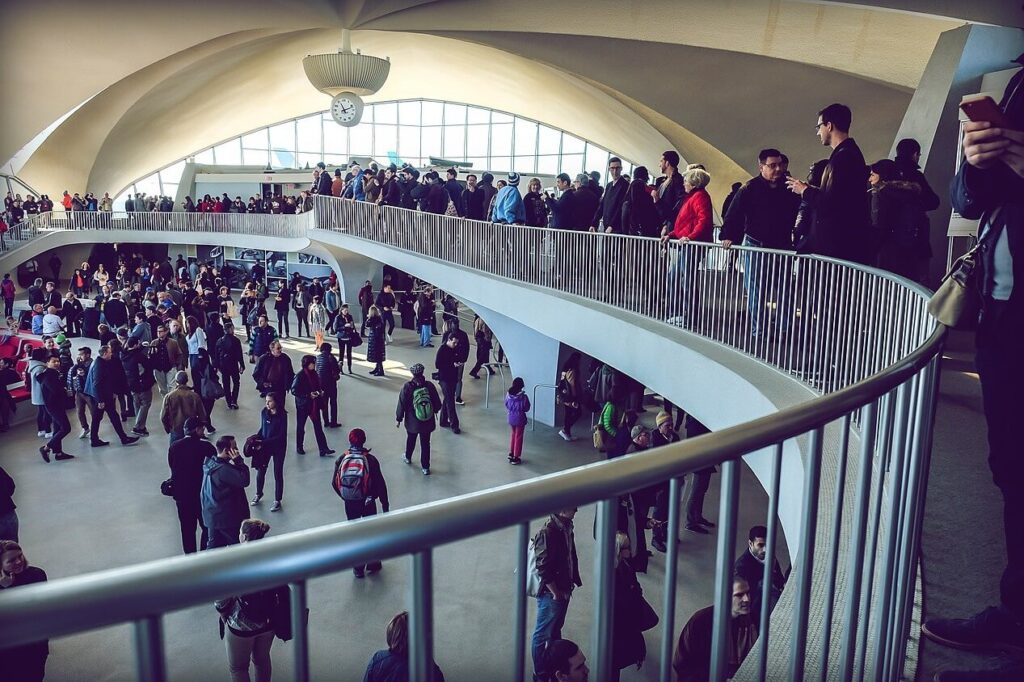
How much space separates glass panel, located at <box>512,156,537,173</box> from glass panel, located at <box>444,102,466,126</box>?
14.6 feet

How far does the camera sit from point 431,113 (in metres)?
48.2

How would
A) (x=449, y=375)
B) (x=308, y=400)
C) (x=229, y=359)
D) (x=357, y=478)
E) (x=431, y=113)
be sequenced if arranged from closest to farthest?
1. (x=357, y=478)
2. (x=308, y=400)
3. (x=449, y=375)
4. (x=229, y=359)
5. (x=431, y=113)

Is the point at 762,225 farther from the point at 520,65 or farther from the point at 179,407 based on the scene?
the point at 520,65

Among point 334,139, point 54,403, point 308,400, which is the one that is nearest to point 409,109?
point 334,139

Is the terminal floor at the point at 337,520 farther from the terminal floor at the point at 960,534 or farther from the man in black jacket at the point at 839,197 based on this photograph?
the man in black jacket at the point at 839,197

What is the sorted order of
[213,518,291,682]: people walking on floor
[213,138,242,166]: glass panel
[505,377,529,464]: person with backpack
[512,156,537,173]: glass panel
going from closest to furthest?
[213,518,291,682]: people walking on floor < [505,377,529,464]: person with backpack < [512,156,537,173]: glass panel < [213,138,242,166]: glass panel

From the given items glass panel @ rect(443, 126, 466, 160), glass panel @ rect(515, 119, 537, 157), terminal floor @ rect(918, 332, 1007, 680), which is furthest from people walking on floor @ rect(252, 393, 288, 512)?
glass panel @ rect(443, 126, 466, 160)

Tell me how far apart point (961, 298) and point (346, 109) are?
78.5 ft

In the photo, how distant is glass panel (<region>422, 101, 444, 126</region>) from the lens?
1892 inches

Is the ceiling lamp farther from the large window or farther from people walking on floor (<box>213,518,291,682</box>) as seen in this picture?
the large window

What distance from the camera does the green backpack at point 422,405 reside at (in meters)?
11.7

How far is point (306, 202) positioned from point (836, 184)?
77.4ft

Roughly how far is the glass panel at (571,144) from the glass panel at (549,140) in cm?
34

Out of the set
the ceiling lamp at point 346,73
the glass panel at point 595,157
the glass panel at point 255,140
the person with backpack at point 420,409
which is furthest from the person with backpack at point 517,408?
the glass panel at point 255,140
